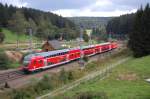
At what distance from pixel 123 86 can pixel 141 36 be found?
38.0m

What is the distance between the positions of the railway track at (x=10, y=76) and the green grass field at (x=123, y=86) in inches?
453

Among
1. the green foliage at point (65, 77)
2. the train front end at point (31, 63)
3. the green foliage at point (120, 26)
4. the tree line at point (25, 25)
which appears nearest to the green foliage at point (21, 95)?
the green foliage at point (65, 77)

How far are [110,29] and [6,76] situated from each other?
145701 millimetres

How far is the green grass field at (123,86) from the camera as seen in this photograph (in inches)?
927

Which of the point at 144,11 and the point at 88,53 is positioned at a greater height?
the point at 144,11

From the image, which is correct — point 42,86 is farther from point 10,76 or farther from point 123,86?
point 10,76

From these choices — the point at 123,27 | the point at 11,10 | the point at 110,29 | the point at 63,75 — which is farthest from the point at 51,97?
the point at 110,29

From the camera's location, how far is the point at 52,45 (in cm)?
7369

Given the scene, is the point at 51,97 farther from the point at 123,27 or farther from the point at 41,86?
the point at 123,27

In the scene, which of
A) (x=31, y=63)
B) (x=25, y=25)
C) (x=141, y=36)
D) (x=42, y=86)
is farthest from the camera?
(x=25, y=25)

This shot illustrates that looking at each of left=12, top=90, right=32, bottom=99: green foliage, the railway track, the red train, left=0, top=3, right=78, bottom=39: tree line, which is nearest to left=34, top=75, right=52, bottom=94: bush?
left=12, top=90, right=32, bottom=99: green foliage

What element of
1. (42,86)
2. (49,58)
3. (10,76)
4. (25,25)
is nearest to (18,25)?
(25,25)

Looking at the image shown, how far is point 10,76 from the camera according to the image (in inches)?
1678

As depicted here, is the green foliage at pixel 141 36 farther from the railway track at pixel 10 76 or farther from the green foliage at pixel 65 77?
the green foliage at pixel 65 77
